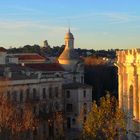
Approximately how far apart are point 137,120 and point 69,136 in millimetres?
25651

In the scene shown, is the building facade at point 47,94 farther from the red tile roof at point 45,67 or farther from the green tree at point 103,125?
the green tree at point 103,125

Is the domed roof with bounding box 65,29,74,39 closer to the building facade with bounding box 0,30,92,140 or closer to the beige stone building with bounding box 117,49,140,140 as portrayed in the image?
the building facade with bounding box 0,30,92,140

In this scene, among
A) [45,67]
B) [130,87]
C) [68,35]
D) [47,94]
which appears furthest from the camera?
[68,35]

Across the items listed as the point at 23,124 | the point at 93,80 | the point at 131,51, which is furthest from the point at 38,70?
the point at 131,51

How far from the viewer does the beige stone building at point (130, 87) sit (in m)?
32.4

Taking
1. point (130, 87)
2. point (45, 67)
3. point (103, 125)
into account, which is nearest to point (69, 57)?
point (45, 67)

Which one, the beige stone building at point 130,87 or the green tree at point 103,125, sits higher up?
the beige stone building at point 130,87

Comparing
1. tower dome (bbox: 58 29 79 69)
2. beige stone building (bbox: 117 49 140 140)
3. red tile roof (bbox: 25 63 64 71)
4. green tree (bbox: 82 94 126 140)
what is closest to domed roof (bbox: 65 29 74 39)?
tower dome (bbox: 58 29 79 69)

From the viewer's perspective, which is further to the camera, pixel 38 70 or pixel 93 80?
pixel 93 80

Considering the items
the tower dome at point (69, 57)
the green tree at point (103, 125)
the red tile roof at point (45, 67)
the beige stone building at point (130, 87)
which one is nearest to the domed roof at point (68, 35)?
the tower dome at point (69, 57)

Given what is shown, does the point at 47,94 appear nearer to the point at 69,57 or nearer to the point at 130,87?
the point at 69,57

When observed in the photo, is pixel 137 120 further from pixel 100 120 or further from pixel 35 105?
pixel 35 105

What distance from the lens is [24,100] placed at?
Result: 186ft

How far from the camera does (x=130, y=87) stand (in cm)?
3341
